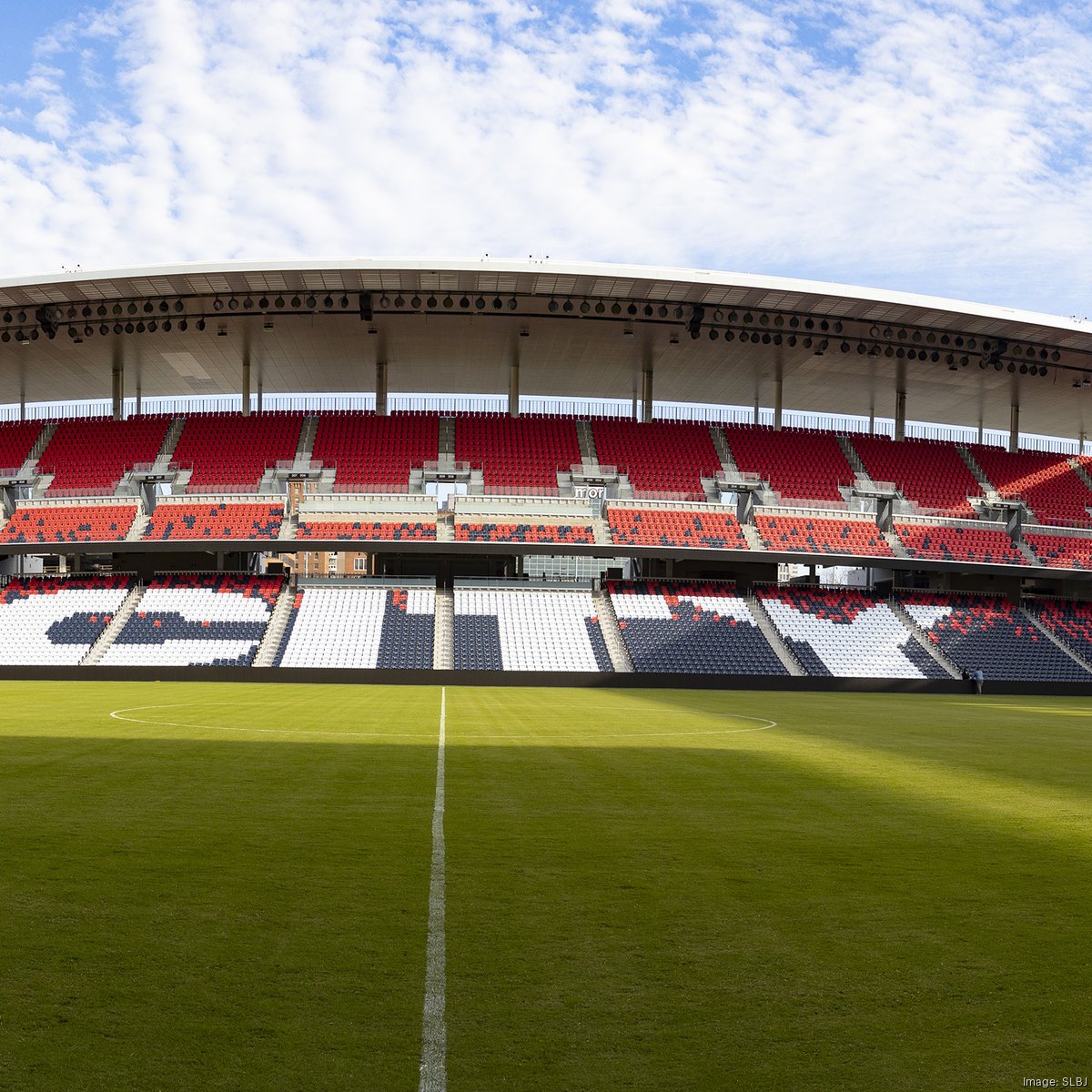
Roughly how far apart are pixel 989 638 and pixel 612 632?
17.1 metres

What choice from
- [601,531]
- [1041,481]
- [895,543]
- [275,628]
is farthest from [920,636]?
[275,628]

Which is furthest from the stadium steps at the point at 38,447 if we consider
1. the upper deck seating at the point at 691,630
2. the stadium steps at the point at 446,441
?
the upper deck seating at the point at 691,630

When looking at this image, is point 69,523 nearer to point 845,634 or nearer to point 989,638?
point 845,634

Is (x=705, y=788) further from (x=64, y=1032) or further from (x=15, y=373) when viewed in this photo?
(x=15, y=373)

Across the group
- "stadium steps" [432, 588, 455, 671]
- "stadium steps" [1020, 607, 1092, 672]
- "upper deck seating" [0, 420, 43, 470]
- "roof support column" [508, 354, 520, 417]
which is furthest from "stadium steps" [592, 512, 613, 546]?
"upper deck seating" [0, 420, 43, 470]

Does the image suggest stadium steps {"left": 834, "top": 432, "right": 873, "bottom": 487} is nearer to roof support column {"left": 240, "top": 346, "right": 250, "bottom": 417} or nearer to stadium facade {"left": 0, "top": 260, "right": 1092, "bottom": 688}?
stadium facade {"left": 0, "top": 260, "right": 1092, "bottom": 688}

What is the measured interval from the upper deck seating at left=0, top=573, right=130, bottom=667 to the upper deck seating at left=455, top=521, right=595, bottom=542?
15.4m

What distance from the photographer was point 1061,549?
173 feet

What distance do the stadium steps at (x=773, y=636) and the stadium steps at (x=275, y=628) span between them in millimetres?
20293

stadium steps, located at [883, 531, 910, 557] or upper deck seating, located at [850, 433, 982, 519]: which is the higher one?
upper deck seating, located at [850, 433, 982, 519]

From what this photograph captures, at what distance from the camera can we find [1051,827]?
10.5 meters

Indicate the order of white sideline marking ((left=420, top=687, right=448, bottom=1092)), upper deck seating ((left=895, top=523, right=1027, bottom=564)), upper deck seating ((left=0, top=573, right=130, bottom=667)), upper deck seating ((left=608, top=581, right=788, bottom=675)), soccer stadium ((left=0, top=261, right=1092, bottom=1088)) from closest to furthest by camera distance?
1. white sideline marking ((left=420, top=687, right=448, bottom=1092))
2. soccer stadium ((left=0, top=261, right=1092, bottom=1088))
3. upper deck seating ((left=0, top=573, right=130, bottom=667))
4. upper deck seating ((left=608, top=581, right=788, bottom=675))
5. upper deck seating ((left=895, top=523, right=1027, bottom=564))

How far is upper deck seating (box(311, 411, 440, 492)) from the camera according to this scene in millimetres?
51344

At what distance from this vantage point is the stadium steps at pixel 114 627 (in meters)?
43.1
